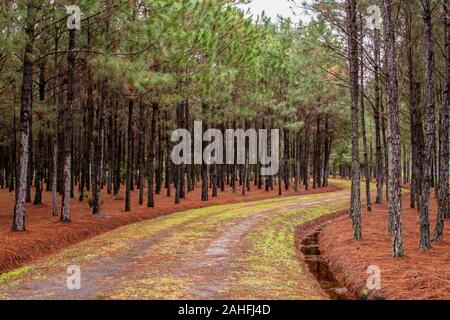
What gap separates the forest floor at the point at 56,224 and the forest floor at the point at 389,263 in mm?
9549

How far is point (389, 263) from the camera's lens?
1155 centimetres

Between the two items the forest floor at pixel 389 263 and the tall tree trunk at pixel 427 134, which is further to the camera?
the tall tree trunk at pixel 427 134

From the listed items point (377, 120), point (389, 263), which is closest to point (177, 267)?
point (389, 263)

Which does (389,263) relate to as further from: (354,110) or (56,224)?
(56,224)

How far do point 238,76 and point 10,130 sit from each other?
71.9 ft

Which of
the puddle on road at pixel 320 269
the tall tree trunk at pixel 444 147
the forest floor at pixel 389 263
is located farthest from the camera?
the tall tree trunk at pixel 444 147

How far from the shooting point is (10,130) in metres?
40.8

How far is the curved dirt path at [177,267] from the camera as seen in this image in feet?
29.8

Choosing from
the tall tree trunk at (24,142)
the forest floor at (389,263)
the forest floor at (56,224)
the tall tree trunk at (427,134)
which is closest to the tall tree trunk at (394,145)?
the forest floor at (389,263)

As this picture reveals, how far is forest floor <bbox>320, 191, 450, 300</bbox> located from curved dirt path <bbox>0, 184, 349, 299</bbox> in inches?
47.4

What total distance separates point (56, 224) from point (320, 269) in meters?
11.2

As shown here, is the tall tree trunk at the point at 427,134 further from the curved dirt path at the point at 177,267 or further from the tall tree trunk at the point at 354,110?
the curved dirt path at the point at 177,267
